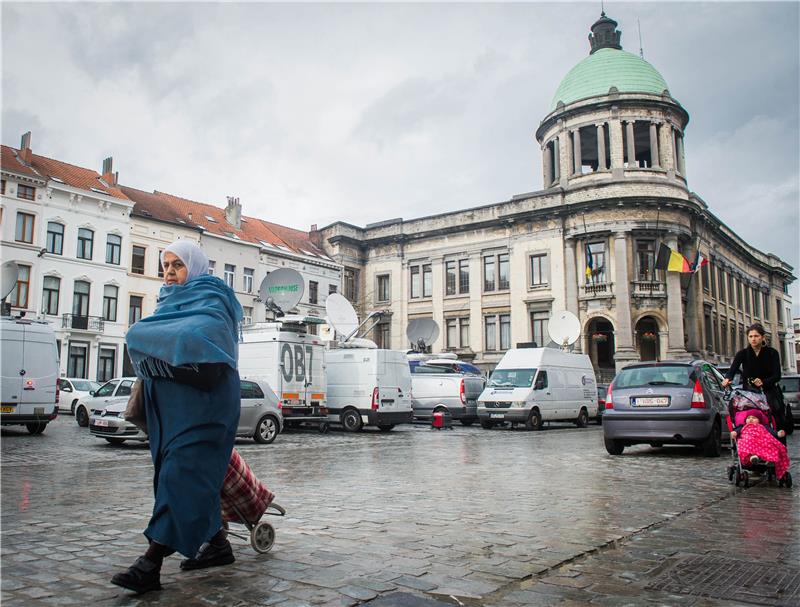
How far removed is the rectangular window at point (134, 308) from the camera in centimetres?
3991

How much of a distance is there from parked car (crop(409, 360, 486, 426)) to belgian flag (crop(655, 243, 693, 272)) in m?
20.2

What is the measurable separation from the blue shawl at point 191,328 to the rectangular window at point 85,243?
37.3 metres

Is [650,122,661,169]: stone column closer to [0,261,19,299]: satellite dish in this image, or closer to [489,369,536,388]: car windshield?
[489,369,536,388]: car windshield

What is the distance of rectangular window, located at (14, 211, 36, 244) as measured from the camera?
1375 inches

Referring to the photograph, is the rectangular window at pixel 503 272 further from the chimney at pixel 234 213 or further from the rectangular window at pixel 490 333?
the chimney at pixel 234 213

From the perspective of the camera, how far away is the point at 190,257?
4.15m

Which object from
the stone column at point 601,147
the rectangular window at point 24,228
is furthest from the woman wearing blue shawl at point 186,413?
the stone column at point 601,147

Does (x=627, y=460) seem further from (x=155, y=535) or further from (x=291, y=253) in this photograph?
Result: (x=291, y=253)

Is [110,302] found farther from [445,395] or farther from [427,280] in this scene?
[445,395]

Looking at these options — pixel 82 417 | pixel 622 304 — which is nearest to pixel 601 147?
pixel 622 304

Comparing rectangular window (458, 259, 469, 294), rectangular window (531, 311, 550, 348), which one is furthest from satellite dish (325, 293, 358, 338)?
rectangular window (458, 259, 469, 294)

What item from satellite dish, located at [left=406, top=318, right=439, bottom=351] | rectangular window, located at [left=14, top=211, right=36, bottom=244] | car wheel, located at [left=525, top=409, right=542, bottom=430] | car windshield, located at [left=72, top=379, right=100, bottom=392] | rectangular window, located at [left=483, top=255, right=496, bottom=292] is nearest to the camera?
car wheel, located at [left=525, top=409, right=542, bottom=430]

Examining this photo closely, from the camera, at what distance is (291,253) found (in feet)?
158

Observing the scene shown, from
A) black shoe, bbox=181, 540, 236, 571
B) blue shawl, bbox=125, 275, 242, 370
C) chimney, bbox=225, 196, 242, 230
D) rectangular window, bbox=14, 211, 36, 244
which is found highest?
chimney, bbox=225, 196, 242, 230
